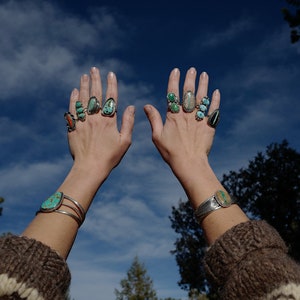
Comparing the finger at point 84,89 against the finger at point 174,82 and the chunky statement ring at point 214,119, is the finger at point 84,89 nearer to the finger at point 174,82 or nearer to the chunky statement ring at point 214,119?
the finger at point 174,82

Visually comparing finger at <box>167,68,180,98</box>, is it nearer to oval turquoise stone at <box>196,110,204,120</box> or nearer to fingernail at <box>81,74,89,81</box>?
oval turquoise stone at <box>196,110,204,120</box>

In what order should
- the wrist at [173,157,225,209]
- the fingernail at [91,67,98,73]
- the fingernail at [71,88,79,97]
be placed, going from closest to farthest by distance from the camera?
the wrist at [173,157,225,209] < the fingernail at [71,88,79,97] < the fingernail at [91,67,98,73]

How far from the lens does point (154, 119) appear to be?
3.16m

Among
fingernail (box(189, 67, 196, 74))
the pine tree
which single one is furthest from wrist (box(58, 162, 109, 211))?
the pine tree

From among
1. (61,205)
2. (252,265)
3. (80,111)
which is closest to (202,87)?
(80,111)

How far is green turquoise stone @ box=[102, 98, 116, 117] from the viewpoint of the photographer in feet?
9.70

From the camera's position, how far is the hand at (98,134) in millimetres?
2664

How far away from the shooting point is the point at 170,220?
24703 mm

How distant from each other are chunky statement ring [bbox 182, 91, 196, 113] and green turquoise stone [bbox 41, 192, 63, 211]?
1261 millimetres

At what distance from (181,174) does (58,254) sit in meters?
1.00

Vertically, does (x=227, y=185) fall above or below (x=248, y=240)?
above

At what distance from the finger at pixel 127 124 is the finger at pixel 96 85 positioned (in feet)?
0.81

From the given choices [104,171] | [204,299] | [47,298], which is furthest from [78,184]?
[204,299]

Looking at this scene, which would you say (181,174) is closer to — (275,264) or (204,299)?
(275,264)
